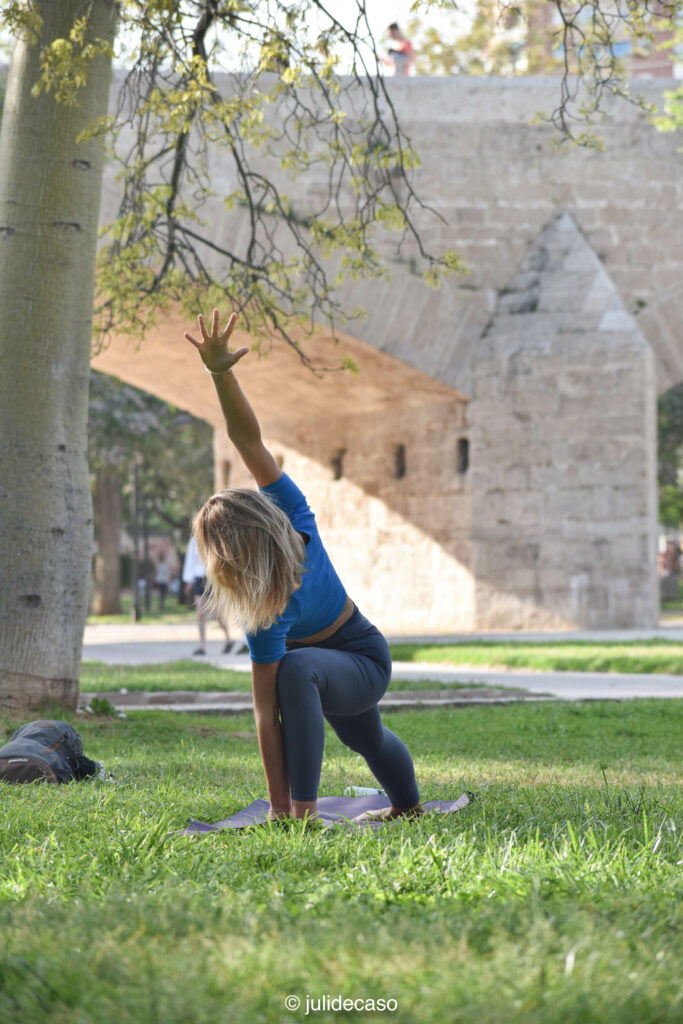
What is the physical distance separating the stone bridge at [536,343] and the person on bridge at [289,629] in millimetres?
12345

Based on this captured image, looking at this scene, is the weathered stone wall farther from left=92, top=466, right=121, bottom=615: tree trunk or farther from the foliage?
left=92, top=466, right=121, bottom=615: tree trunk

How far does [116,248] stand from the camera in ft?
29.8

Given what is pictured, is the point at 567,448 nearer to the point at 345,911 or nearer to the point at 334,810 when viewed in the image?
the point at 334,810

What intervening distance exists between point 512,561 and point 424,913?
49.0ft

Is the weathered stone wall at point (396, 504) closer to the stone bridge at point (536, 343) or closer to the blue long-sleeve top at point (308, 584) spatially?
the stone bridge at point (536, 343)

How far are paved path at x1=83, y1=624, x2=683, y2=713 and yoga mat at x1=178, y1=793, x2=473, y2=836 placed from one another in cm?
420

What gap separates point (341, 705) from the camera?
159 inches

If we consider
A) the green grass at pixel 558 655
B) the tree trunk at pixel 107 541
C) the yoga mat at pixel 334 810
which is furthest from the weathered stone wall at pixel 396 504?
the yoga mat at pixel 334 810

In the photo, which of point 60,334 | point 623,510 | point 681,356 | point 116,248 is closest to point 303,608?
point 60,334

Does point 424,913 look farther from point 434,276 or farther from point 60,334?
point 434,276

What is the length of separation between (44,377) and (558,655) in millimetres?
6999

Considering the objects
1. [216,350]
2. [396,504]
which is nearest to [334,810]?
[216,350]

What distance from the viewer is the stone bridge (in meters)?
16.8

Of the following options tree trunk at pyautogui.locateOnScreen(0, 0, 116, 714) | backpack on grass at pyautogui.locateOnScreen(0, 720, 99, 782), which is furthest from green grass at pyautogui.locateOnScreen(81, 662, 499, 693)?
backpack on grass at pyautogui.locateOnScreen(0, 720, 99, 782)
